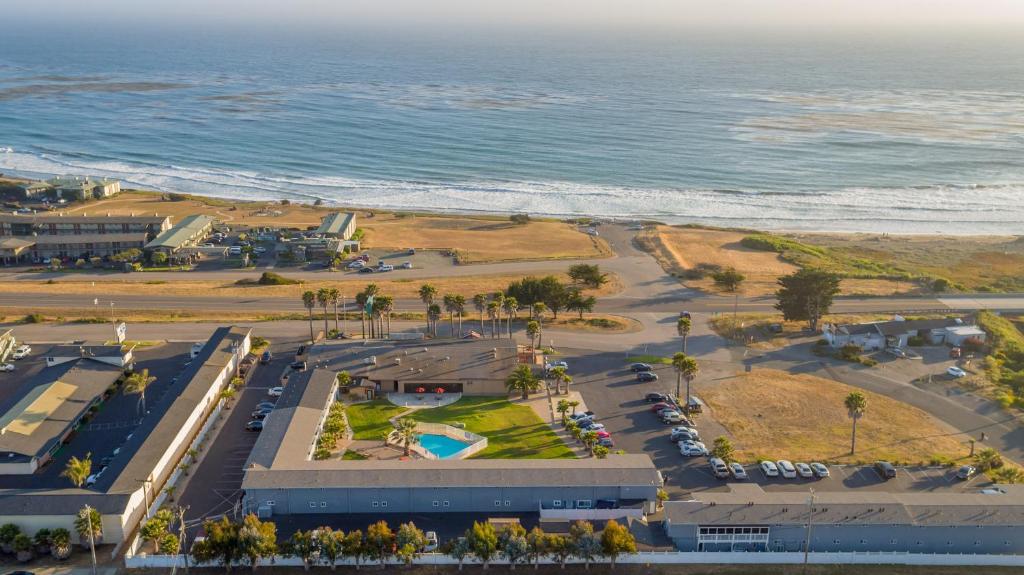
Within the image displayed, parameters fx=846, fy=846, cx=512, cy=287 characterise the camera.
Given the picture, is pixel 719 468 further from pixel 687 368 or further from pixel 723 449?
pixel 687 368

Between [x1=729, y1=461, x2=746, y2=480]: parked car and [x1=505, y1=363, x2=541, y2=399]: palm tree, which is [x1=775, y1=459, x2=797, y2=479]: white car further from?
[x1=505, y1=363, x2=541, y2=399]: palm tree

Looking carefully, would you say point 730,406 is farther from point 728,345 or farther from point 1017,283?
point 1017,283

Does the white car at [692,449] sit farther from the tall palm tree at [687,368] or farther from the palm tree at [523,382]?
the palm tree at [523,382]

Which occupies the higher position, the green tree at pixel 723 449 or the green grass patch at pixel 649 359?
the green tree at pixel 723 449

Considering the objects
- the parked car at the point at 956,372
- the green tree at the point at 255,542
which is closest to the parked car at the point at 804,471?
the parked car at the point at 956,372

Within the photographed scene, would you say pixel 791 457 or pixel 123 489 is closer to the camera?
pixel 123 489

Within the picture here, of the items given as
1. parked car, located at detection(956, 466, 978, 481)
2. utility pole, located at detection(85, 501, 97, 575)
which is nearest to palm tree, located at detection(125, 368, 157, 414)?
utility pole, located at detection(85, 501, 97, 575)

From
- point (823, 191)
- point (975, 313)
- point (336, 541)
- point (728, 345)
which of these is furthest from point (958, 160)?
point (336, 541)
